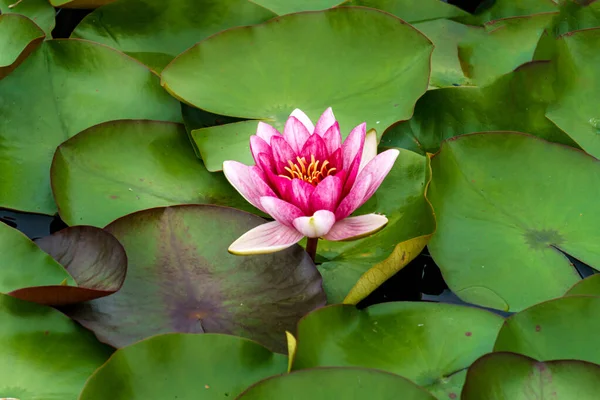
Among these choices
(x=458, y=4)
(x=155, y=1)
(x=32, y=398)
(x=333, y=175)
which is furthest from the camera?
(x=458, y=4)

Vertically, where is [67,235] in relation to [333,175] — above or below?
below

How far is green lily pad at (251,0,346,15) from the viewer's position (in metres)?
2.09

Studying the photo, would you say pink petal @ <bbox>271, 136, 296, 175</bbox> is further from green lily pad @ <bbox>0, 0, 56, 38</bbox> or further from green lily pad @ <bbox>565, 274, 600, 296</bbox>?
green lily pad @ <bbox>0, 0, 56, 38</bbox>

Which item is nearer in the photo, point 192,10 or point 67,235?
point 67,235

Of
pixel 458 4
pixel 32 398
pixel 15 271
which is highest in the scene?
pixel 458 4

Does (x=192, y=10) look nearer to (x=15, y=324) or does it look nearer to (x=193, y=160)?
(x=193, y=160)

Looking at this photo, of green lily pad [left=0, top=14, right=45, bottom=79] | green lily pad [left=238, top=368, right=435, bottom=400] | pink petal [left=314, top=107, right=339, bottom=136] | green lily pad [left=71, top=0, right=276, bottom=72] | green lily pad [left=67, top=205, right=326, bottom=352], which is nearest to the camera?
green lily pad [left=238, top=368, right=435, bottom=400]

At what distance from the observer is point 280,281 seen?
1.39 m

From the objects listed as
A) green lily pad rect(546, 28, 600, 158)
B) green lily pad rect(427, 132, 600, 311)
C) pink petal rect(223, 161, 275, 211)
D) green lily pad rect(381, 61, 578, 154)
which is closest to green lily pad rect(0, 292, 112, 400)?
pink petal rect(223, 161, 275, 211)

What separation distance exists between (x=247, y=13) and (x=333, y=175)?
845mm

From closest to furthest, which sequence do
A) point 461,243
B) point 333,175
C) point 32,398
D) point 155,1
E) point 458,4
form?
point 32,398 → point 333,175 → point 461,243 → point 155,1 → point 458,4

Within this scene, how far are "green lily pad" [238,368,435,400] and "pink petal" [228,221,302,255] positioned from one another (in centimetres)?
28

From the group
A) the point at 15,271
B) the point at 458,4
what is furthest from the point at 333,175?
the point at 458,4

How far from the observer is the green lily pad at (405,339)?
1249 millimetres
